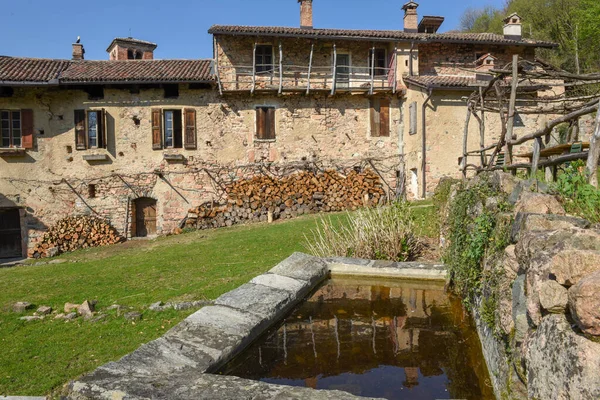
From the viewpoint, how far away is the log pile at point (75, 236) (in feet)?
56.3

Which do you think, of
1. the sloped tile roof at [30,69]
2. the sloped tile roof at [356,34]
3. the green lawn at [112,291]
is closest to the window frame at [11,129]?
the sloped tile roof at [30,69]

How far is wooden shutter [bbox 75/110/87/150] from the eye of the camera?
17594mm

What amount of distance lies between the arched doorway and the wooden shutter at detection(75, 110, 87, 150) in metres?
2.92

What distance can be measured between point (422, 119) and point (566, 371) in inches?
644

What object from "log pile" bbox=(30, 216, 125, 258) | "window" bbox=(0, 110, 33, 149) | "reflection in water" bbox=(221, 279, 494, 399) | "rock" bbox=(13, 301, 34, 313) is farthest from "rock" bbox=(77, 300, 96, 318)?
"window" bbox=(0, 110, 33, 149)

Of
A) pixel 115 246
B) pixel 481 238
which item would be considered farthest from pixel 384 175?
pixel 481 238

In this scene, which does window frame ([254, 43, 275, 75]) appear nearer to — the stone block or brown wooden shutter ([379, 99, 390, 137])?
brown wooden shutter ([379, 99, 390, 137])

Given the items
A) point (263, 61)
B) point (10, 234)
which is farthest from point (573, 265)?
point (10, 234)

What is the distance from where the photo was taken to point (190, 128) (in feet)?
59.2

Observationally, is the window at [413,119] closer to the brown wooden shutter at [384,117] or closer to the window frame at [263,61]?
the brown wooden shutter at [384,117]

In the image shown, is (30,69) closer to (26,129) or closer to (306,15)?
(26,129)

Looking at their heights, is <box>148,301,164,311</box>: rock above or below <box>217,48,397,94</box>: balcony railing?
below

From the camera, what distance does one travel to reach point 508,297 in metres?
2.69

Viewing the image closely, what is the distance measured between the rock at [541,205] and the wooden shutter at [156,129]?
16.7 meters
